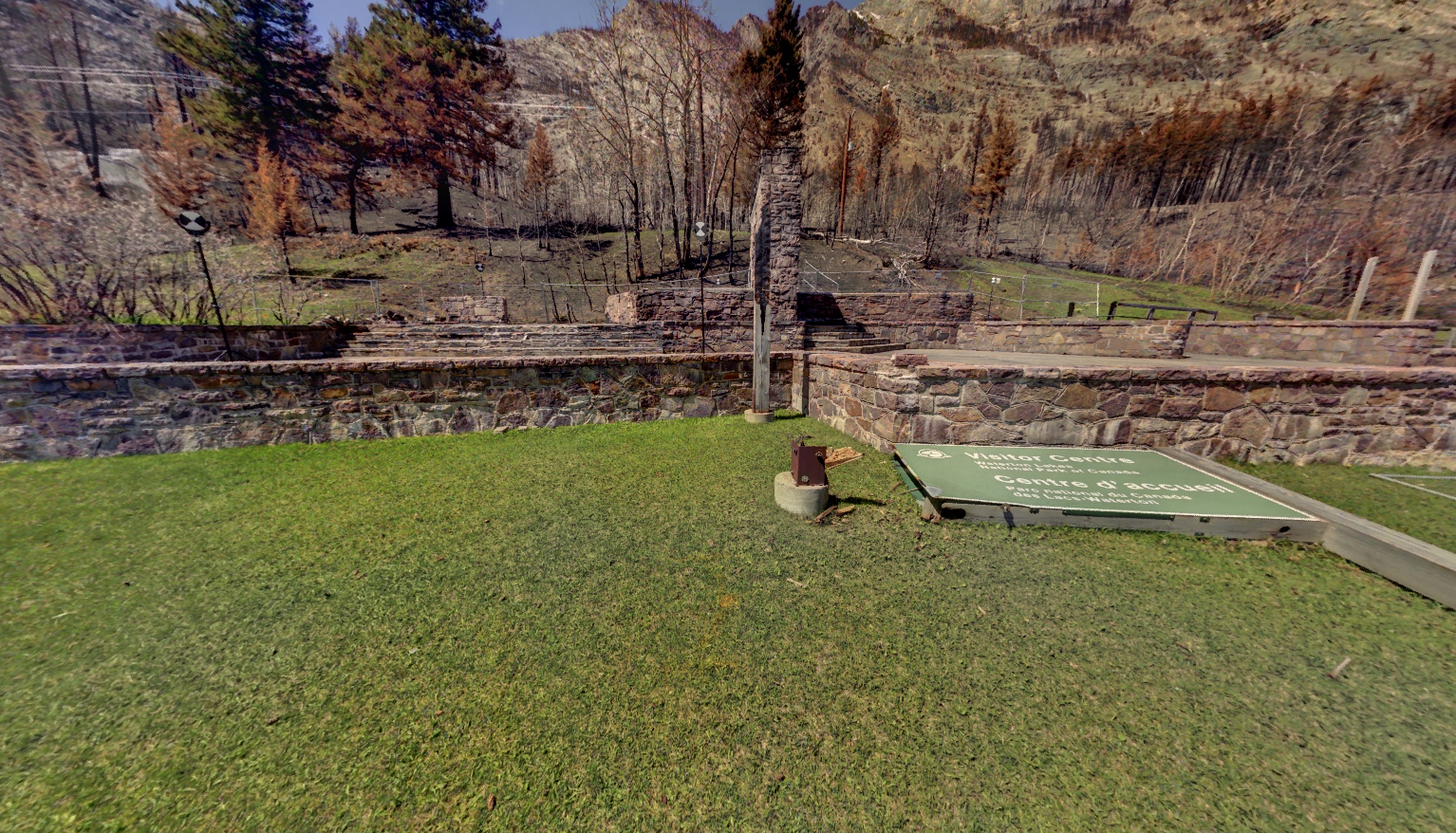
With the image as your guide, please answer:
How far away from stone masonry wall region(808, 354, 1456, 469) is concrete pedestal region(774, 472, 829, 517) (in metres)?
1.61

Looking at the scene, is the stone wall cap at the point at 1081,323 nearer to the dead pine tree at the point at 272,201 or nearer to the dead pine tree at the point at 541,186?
the dead pine tree at the point at 541,186

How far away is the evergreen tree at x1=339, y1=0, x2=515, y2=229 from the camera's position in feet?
92.5

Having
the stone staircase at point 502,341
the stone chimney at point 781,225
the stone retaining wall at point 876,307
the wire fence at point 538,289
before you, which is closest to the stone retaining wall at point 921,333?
the stone retaining wall at point 876,307

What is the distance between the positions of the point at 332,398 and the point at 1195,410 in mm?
9849

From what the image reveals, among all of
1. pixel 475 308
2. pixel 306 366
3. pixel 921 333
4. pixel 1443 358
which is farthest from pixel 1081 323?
pixel 475 308

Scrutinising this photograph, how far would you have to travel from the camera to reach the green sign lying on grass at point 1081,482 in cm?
346

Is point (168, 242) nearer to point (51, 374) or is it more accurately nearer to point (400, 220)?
point (400, 220)

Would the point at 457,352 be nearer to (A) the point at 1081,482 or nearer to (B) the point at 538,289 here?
(B) the point at 538,289

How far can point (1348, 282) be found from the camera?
20.2m

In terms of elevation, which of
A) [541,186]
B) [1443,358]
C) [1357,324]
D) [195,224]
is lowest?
[1443,358]

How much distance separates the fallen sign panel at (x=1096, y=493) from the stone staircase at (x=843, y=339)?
832cm

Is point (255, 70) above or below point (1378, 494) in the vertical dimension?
above

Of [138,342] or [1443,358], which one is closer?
[1443,358]

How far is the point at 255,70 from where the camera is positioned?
90.4 feet
